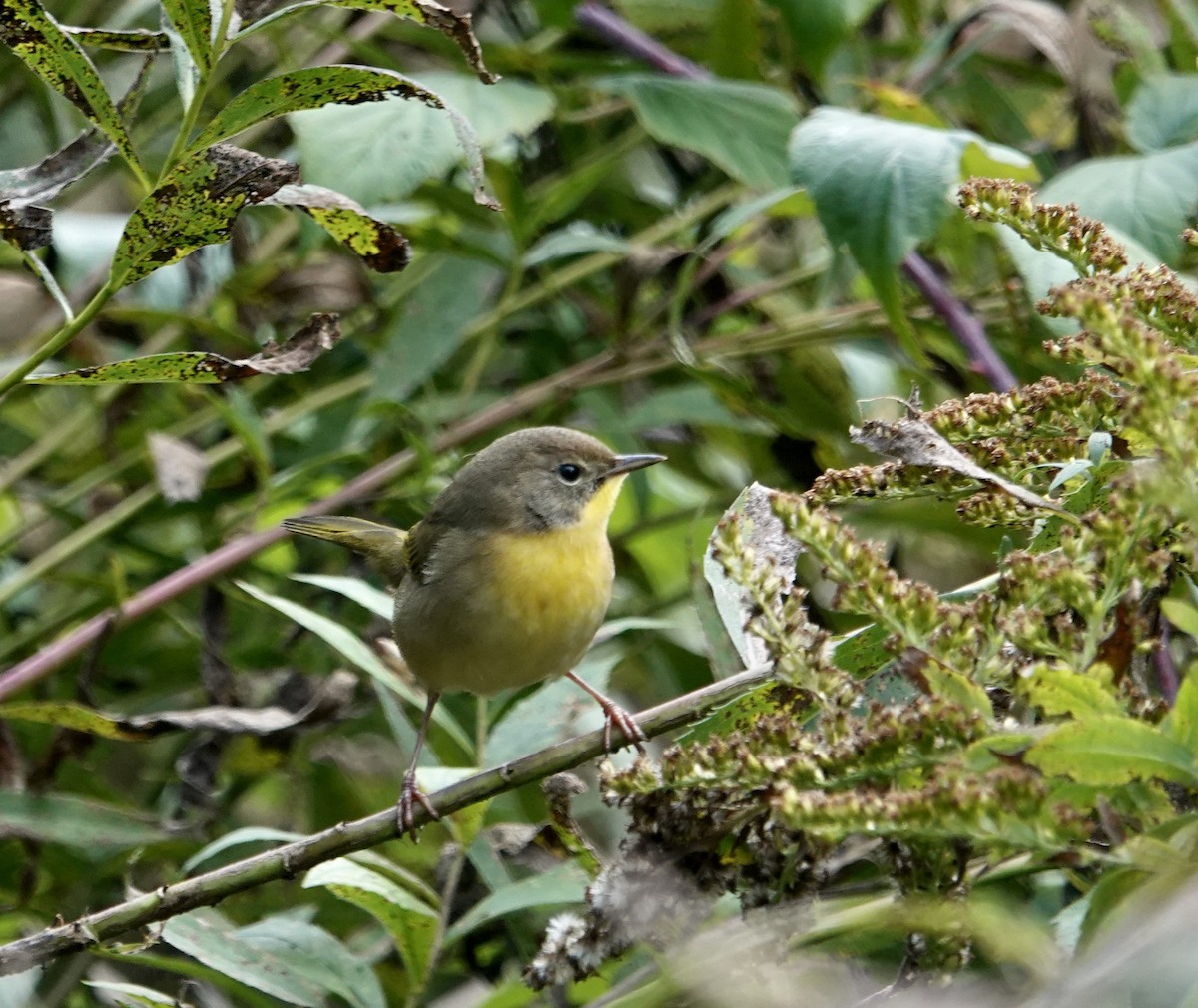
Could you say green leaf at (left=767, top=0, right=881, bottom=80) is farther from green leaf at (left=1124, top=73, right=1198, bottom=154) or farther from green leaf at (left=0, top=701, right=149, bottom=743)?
green leaf at (left=0, top=701, right=149, bottom=743)

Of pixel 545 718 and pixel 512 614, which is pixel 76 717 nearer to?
pixel 545 718

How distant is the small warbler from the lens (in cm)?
294

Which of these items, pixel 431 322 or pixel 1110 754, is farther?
pixel 431 322

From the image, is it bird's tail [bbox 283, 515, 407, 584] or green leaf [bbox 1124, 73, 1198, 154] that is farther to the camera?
bird's tail [bbox 283, 515, 407, 584]

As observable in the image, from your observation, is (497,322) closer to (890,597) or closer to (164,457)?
(164,457)

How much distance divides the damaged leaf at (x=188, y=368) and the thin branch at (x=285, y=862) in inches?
19.6

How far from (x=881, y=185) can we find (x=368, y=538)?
1590mm

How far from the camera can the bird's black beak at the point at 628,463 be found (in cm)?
313

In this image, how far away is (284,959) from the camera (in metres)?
2.09

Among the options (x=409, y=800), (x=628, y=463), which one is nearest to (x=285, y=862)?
(x=409, y=800)

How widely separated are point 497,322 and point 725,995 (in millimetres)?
2478

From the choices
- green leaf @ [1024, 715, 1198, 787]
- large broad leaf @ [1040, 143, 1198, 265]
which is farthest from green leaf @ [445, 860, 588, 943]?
large broad leaf @ [1040, 143, 1198, 265]

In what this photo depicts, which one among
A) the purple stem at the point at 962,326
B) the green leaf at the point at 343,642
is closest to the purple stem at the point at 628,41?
the purple stem at the point at 962,326

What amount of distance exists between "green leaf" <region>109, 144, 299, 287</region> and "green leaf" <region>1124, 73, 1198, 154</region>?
193 cm
